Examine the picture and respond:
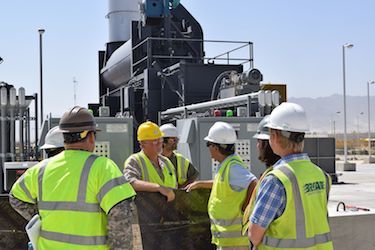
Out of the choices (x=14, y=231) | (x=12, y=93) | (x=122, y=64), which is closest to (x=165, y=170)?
(x=14, y=231)

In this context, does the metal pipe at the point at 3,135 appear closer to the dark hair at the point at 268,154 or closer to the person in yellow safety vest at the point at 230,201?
the person in yellow safety vest at the point at 230,201

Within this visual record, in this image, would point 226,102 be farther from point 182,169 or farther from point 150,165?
point 150,165

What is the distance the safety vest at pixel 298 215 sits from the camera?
325 centimetres

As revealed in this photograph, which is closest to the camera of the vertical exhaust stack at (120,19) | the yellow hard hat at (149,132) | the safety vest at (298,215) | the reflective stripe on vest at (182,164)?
the safety vest at (298,215)

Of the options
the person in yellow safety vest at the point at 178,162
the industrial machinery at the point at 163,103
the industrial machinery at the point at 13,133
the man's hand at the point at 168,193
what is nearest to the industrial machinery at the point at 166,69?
the industrial machinery at the point at 163,103

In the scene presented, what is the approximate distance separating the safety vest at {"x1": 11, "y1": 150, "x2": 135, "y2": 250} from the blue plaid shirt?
76 centimetres

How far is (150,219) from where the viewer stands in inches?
207

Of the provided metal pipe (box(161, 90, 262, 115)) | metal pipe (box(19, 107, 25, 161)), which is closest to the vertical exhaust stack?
metal pipe (box(19, 107, 25, 161))

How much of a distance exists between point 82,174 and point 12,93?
6.78 m

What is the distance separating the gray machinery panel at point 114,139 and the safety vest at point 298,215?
4.47 meters

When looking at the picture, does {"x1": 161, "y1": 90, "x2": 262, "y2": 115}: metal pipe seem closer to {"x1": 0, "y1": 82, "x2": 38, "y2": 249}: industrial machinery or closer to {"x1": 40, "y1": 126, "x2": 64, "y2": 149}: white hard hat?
{"x1": 0, "y1": 82, "x2": 38, "y2": 249}: industrial machinery

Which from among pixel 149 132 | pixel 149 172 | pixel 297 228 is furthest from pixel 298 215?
pixel 149 132

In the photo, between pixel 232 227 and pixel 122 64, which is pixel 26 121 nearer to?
pixel 122 64

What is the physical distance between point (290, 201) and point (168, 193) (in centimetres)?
196
